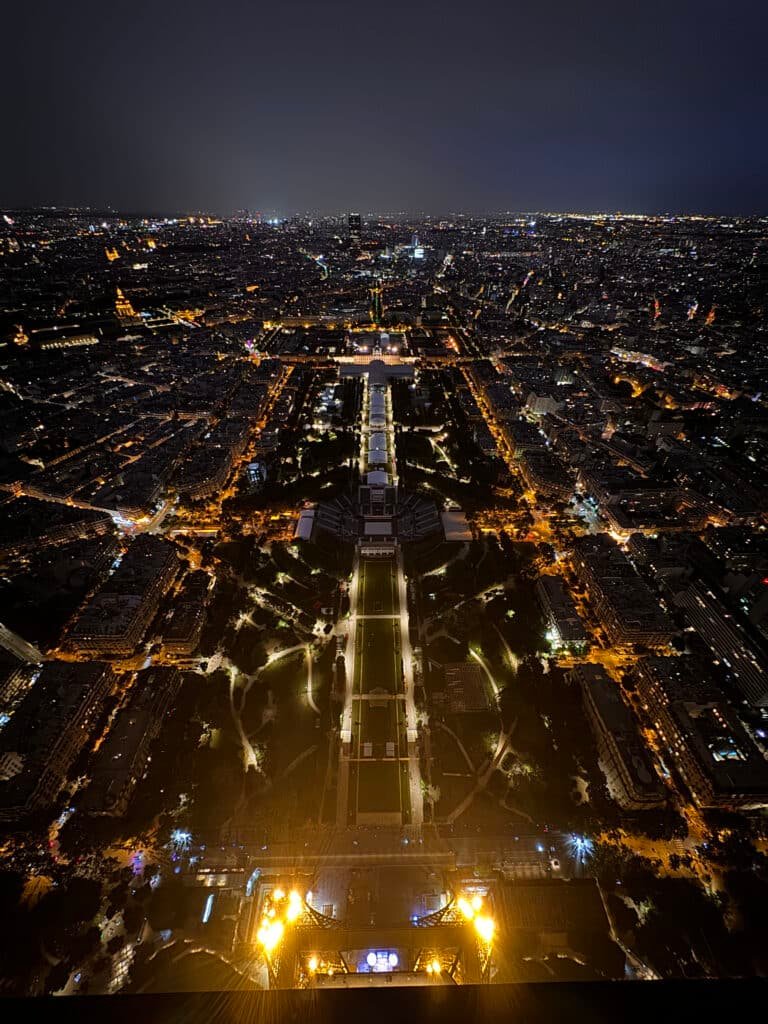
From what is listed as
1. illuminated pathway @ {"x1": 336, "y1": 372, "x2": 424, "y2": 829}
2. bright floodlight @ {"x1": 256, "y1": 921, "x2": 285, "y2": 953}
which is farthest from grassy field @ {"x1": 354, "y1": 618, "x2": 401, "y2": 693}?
bright floodlight @ {"x1": 256, "y1": 921, "x2": 285, "y2": 953}

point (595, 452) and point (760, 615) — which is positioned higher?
point (595, 452)

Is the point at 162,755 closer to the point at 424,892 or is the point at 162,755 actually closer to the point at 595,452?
the point at 424,892

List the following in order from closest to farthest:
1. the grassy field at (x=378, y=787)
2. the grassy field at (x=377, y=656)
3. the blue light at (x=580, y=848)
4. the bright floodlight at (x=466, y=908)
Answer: the bright floodlight at (x=466, y=908) < the blue light at (x=580, y=848) < the grassy field at (x=378, y=787) < the grassy field at (x=377, y=656)

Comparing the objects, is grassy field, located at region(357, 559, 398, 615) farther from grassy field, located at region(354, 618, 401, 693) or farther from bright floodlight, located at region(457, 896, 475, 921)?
bright floodlight, located at region(457, 896, 475, 921)

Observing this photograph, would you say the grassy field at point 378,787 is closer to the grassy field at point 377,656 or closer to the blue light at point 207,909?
the grassy field at point 377,656

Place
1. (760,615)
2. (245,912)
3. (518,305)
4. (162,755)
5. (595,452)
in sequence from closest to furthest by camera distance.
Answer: (245,912) → (162,755) → (760,615) → (595,452) → (518,305)

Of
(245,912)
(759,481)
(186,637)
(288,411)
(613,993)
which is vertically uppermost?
(288,411)

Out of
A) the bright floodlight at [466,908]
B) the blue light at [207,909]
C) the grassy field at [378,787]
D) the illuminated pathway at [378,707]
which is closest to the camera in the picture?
the bright floodlight at [466,908]

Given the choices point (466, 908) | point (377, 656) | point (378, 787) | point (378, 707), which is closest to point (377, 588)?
point (377, 656)

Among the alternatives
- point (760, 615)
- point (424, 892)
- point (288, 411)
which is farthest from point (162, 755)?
point (288, 411)

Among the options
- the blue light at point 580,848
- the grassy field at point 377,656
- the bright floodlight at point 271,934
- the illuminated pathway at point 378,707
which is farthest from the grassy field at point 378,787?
the blue light at point 580,848

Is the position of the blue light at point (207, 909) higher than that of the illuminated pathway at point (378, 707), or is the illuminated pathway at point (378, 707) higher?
the illuminated pathway at point (378, 707)
